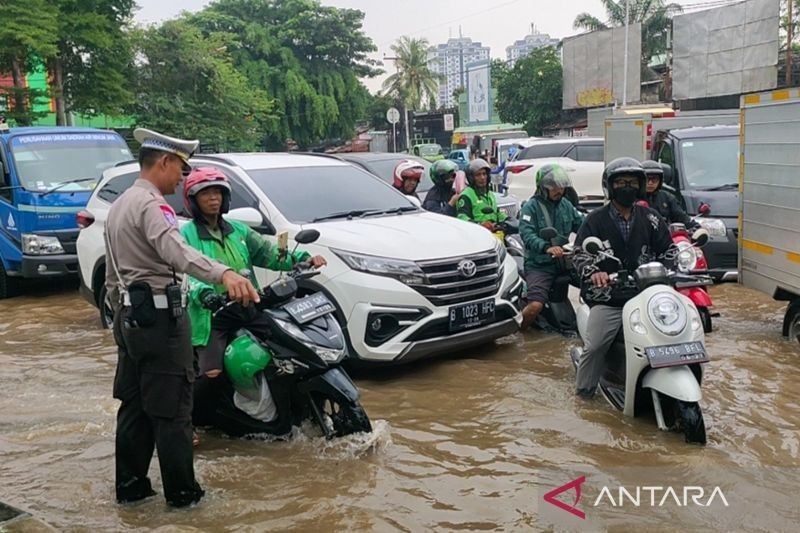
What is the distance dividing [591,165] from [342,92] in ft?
105

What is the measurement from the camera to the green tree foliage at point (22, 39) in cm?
1612

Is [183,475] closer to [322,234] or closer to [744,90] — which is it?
[322,234]

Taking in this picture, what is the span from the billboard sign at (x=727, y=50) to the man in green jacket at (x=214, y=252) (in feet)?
90.8

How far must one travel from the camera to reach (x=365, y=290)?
18.6 ft

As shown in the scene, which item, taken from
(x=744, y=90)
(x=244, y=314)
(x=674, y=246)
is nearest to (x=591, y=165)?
(x=674, y=246)

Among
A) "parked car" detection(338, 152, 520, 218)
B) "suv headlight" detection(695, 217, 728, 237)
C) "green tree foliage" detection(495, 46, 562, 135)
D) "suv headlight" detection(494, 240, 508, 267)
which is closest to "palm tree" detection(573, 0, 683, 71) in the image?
"green tree foliage" detection(495, 46, 562, 135)

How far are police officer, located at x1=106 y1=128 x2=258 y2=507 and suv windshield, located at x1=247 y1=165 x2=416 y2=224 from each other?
2595mm

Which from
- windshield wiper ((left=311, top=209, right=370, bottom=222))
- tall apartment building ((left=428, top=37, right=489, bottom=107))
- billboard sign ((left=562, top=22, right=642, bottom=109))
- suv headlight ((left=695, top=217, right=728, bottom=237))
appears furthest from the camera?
tall apartment building ((left=428, top=37, right=489, bottom=107))

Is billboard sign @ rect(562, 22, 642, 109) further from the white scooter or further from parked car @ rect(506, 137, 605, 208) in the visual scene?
the white scooter

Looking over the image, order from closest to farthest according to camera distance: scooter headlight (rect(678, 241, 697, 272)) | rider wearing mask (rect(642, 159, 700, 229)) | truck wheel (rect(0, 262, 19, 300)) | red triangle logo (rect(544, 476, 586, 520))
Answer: red triangle logo (rect(544, 476, 586, 520)), scooter headlight (rect(678, 241, 697, 272)), rider wearing mask (rect(642, 159, 700, 229)), truck wheel (rect(0, 262, 19, 300))

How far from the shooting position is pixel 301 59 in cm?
4653

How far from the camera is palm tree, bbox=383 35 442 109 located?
224 feet

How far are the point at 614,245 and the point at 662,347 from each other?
86 cm

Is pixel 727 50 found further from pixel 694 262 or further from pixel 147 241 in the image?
pixel 147 241
